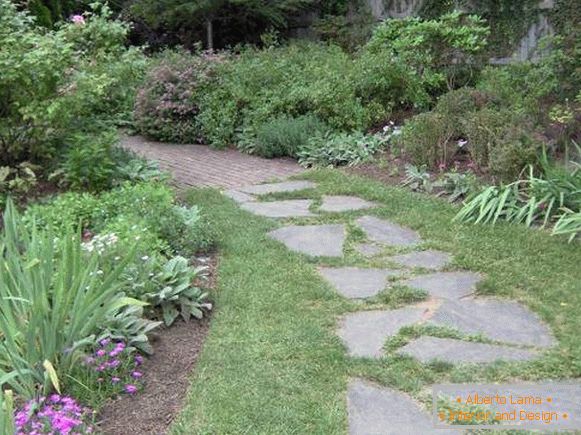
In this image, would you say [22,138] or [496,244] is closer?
[496,244]

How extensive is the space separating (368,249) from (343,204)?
1059 mm

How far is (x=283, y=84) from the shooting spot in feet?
27.6

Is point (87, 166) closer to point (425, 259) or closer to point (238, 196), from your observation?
point (238, 196)

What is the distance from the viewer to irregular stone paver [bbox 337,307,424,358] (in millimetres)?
3188

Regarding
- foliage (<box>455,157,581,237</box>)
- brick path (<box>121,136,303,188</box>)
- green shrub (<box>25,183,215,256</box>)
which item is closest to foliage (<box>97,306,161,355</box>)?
green shrub (<box>25,183,215,256</box>)

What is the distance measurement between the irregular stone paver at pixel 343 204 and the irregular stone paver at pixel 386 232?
29 cm

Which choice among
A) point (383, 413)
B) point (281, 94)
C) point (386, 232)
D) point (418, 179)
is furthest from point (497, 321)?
point (281, 94)

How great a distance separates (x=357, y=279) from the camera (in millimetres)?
4023

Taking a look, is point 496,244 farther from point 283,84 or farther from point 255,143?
point 283,84

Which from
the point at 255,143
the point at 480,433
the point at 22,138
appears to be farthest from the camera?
the point at 255,143

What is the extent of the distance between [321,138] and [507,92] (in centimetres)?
186

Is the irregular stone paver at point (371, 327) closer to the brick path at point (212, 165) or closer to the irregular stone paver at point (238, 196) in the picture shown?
the irregular stone paver at point (238, 196)

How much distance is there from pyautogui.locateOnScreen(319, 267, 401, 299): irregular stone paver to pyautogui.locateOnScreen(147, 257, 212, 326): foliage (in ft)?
2.42

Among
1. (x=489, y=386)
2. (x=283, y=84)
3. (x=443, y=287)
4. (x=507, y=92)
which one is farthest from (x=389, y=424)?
(x=283, y=84)
